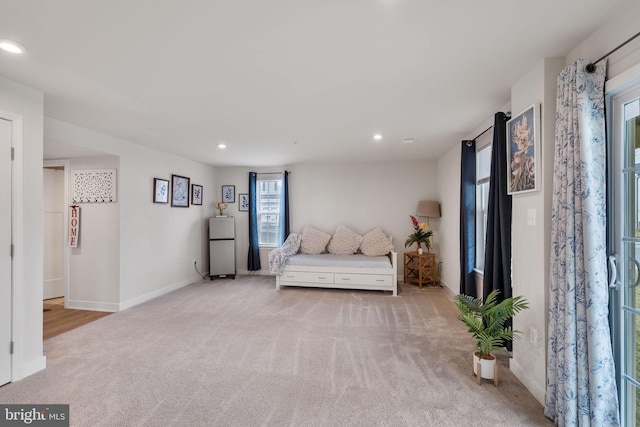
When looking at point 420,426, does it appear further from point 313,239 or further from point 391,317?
point 313,239

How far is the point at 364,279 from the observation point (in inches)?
186

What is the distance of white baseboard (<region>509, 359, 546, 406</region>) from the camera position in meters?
1.92

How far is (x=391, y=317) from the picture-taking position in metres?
3.59

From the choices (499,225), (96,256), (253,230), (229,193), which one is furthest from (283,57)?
(229,193)

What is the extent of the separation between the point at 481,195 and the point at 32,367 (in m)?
4.81

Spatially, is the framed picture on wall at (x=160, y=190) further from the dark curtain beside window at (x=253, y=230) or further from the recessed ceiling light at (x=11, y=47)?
the recessed ceiling light at (x=11, y=47)

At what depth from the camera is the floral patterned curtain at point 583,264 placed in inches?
59.2

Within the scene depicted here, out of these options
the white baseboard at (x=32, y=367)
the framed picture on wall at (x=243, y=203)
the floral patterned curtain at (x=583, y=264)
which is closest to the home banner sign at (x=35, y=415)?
the white baseboard at (x=32, y=367)

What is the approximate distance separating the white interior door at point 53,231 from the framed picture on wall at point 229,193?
2.63m

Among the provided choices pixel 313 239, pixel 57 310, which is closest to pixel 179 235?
pixel 57 310

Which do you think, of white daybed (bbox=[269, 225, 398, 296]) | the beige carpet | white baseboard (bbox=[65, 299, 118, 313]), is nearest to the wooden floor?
white baseboard (bbox=[65, 299, 118, 313])

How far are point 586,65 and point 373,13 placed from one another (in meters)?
1.23

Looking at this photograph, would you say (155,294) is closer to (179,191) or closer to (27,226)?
(179,191)

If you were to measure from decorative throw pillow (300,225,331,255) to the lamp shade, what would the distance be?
1795 millimetres
